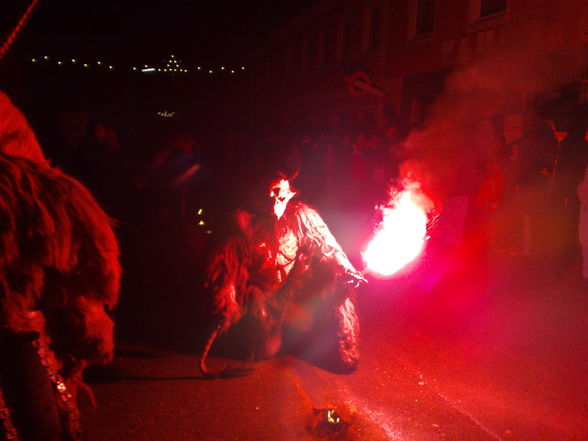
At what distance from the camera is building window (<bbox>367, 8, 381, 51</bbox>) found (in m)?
16.5

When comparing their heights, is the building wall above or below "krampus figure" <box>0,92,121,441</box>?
above

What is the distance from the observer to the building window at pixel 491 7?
10.5 metres

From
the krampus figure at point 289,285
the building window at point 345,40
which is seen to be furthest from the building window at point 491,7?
the krampus figure at point 289,285

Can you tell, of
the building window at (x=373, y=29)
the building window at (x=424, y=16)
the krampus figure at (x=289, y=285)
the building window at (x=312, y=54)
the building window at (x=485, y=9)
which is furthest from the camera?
the building window at (x=312, y=54)

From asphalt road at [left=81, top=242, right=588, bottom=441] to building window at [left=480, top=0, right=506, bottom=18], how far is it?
7.47 meters

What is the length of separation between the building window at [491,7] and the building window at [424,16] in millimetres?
2044

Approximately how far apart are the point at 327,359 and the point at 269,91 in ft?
90.7

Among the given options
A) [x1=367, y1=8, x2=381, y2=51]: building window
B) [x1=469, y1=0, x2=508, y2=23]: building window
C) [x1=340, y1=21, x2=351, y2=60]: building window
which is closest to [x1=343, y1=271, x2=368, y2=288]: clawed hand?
[x1=469, y1=0, x2=508, y2=23]: building window

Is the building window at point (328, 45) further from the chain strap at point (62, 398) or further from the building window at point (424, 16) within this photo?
→ the chain strap at point (62, 398)

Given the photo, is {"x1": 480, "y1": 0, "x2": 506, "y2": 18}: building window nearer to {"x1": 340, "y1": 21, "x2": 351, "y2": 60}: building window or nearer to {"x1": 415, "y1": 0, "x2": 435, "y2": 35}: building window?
{"x1": 415, "y1": 0, "x2": 435, "y2": 35}: building window

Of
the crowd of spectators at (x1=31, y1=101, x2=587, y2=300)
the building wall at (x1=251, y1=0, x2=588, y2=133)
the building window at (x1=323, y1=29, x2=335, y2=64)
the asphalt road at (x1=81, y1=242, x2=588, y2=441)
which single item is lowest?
the asphalt road at (x1=81, y1=242, x2=588, y2=441)

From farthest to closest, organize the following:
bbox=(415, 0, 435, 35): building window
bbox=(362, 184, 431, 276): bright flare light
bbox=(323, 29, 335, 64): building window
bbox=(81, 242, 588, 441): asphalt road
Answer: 1. bbox=(323, 29, 335, 64): building window
2. bbox=(415, 0, 435, 35): building window
3. bbox=(362, 184, 431, 276): bright flare light
4. bbox=(81, 242, 588, 441): asphalt road

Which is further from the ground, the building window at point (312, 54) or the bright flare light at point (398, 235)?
the building window at point (312, 54)

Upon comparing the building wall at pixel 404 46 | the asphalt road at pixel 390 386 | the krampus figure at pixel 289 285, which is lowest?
the asphalt road at pixel 390 386
